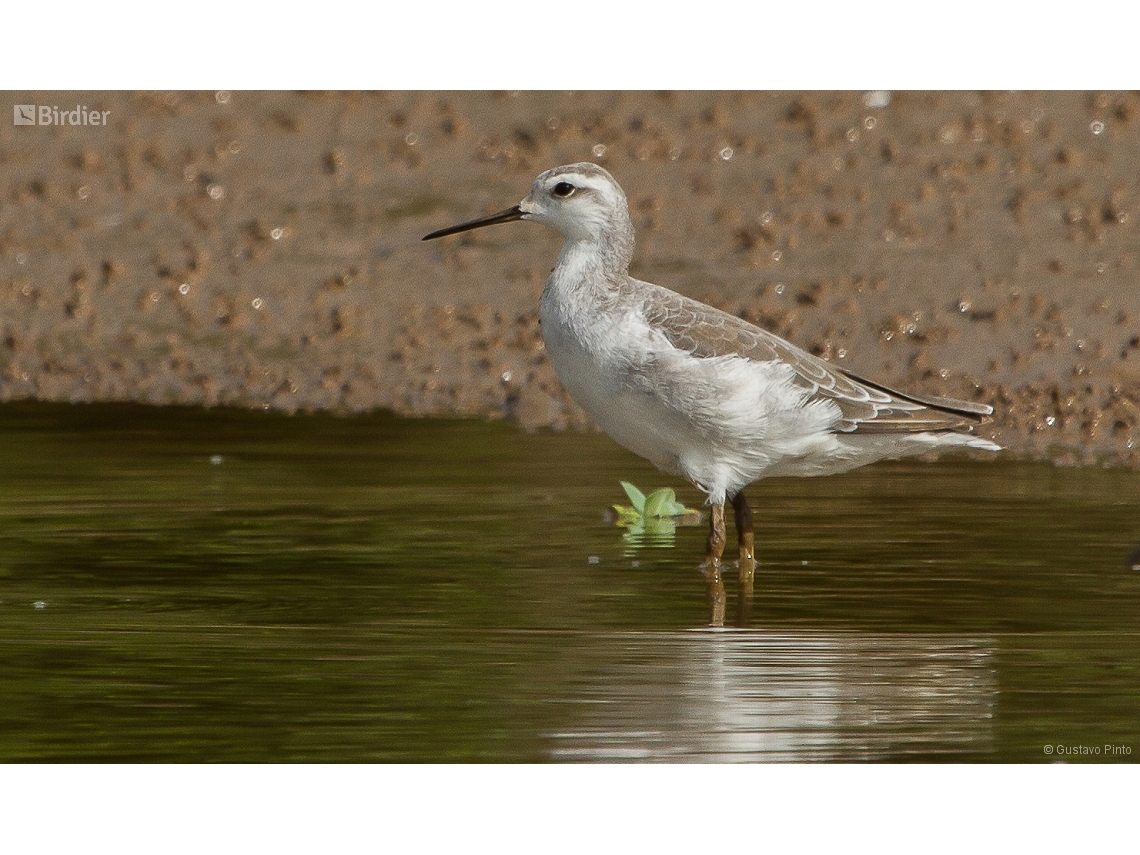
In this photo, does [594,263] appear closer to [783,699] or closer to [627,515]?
[627,515]

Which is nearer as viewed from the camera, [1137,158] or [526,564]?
[526,564]

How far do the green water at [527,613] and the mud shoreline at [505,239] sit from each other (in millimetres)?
1889

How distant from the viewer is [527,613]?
7.73 metres

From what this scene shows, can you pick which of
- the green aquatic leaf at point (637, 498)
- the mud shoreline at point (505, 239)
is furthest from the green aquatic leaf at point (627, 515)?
the mud shoreline at point (505, 239)

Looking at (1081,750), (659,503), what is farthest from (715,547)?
(1081,750)

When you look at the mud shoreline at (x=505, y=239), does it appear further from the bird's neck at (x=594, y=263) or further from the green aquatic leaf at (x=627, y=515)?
the bird's neck at (x=594, y=263)

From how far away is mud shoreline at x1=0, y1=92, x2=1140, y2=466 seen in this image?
12648 mm

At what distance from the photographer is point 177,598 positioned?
7.94m

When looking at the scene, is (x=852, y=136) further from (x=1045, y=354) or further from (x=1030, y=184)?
(x=1045, y=354)

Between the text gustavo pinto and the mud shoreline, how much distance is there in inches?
227

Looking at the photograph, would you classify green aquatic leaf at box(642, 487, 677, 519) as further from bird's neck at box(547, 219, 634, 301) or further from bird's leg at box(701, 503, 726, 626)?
bird's neck at box(547, 219, 634, 301)

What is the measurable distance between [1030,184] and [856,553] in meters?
5.98

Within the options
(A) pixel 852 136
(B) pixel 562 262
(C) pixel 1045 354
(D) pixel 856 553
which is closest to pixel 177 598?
(B) pixel 562 262

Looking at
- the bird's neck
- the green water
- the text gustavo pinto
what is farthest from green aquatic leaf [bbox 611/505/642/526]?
the text gustavo pinto
